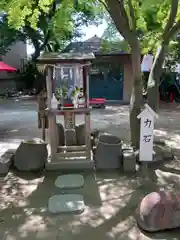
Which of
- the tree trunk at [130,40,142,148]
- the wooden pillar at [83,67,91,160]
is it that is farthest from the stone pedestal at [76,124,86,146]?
the tree trunk at [130,40,142,148]

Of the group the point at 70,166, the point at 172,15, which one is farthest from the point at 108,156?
the point at 172,15

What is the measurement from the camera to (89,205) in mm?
4000

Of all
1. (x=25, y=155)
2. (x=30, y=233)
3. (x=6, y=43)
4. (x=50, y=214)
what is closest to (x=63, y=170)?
(x=25, y=155)

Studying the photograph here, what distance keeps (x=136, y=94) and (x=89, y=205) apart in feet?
8.50

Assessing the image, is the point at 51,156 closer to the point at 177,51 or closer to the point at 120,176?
the point at 120,176

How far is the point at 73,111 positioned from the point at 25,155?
125 cm

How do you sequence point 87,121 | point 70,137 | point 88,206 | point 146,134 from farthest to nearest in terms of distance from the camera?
point 70,137 < point 87,121 < point 146,134 < point 88,206

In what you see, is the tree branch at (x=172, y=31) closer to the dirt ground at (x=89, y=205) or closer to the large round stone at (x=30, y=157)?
the dirt ground at (x=89, y=205)

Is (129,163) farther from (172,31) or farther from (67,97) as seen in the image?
(172,31)

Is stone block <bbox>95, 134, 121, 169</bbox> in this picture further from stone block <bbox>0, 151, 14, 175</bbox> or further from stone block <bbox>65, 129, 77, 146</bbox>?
stone block <bbox>0, 151, 14, 175</bbox>

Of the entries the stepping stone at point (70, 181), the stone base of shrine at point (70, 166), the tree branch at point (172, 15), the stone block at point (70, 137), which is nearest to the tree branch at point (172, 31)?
the tree branch at point (172, 15)

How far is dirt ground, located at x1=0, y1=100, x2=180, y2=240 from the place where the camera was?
3301 millimetres

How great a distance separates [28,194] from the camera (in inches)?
175

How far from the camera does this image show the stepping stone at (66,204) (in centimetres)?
383
